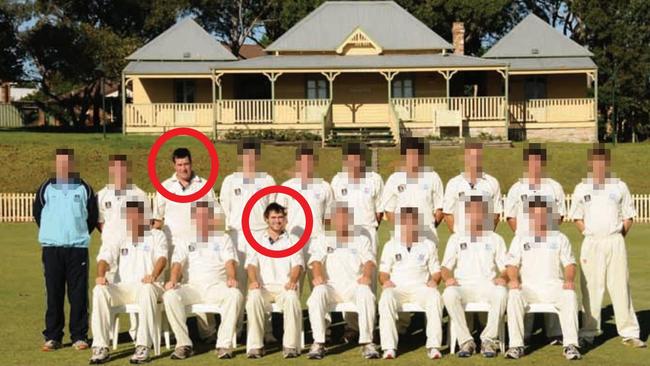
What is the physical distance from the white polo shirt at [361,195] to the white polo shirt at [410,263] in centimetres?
97

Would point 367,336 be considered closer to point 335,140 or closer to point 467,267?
point 467,267

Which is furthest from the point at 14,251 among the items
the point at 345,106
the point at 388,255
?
the point at 345,106

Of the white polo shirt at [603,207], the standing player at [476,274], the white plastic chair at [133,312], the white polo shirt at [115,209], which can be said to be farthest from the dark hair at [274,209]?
the white polo shirt at [603,207]

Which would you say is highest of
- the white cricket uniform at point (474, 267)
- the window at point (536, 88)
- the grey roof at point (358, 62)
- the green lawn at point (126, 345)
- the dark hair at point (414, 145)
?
the grey roof at point (358, 62)

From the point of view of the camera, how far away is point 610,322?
44.8ft

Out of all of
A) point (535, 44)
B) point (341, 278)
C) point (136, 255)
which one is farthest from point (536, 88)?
point (136, 255)

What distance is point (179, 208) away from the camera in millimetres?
12336

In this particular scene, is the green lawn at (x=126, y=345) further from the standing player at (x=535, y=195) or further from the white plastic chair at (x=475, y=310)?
the standing player at (x=535, y=195)

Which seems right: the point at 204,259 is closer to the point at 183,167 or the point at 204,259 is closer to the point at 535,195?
the point at 183,167

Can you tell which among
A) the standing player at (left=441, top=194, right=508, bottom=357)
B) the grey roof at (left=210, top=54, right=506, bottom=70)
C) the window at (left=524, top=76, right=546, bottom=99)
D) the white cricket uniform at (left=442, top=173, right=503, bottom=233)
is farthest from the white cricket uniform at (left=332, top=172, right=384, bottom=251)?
the window at (left=524, top=76, right=546, bottom=99)

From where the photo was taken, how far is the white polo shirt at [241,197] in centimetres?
1262

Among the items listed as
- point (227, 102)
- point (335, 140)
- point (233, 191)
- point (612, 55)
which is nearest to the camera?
point (233, 191)

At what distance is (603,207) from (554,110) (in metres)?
37.3

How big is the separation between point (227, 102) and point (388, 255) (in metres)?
35.3
